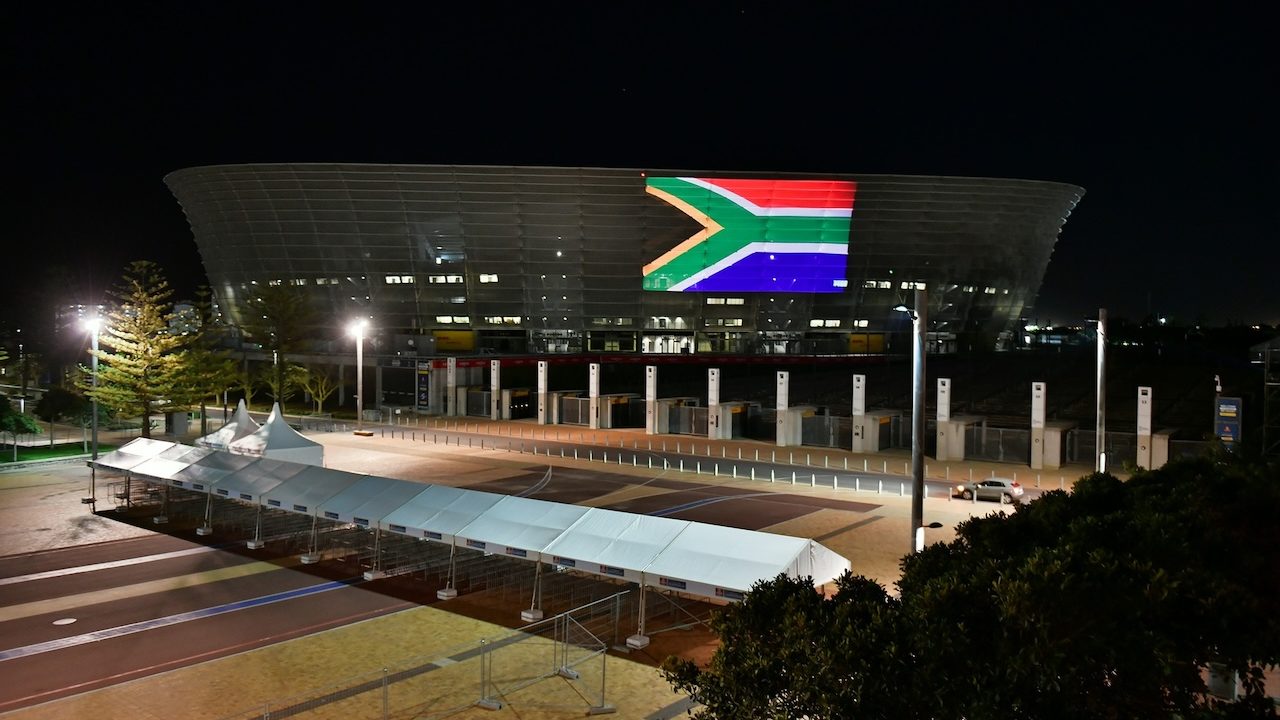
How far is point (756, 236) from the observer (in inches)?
3666

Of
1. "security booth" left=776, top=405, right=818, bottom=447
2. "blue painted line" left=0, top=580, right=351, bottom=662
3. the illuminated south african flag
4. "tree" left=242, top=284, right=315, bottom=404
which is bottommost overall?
"blue painted line" left=0, top=580, right=351, bottom=662

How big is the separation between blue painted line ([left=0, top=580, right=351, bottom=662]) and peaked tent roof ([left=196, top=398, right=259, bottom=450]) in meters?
18.7

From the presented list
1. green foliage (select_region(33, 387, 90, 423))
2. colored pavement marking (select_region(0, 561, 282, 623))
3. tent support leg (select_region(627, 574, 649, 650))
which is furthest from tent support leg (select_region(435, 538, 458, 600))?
green foliage (select_region(33, 387, 90, 423))

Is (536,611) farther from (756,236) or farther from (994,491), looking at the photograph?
(756,236)

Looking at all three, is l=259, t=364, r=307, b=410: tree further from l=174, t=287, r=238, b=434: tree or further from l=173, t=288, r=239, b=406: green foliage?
l=173, t=288, r=239, b=406: green foliage

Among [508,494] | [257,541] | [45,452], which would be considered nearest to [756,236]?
[45,452]

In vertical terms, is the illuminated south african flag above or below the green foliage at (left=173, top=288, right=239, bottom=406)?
above

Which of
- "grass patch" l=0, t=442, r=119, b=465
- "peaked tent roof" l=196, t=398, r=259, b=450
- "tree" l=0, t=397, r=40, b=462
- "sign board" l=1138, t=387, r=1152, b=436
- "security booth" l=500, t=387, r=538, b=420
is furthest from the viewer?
"security booth" l=500, t=387, r=538, b=420

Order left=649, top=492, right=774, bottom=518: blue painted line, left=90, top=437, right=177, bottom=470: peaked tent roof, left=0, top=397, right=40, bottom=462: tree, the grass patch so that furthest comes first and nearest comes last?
1. left=0, top=397, right=40, bottom=462: tree
2. the grass patch
3. left=90, top=437, right=177, bottom=470: peaked tent roof
4. left=649, top=492, right=774, bottom=518: blue painted line

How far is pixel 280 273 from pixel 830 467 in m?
72.9

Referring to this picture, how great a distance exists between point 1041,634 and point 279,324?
66048 millimetres

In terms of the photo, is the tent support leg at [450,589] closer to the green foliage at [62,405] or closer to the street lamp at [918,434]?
the street lamp at [918,434]

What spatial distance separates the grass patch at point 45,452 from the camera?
43.8m

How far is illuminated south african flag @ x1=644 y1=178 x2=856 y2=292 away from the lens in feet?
298
